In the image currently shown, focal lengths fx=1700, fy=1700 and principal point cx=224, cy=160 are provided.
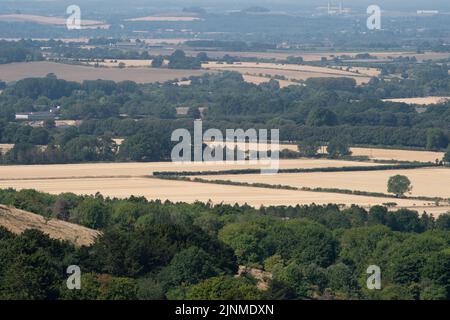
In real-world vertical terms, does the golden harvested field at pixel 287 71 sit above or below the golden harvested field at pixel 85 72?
below

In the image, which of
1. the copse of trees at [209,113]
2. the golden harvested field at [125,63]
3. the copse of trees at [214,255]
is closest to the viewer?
the copse of trees at [214,255]

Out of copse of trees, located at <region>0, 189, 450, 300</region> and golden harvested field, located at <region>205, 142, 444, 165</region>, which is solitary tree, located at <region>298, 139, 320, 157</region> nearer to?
golden harvested field, located at <region>205, 142, 444, 165</region>

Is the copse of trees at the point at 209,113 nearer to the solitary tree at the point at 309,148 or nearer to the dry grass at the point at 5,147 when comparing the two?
the solitary tree at the point at 309,148

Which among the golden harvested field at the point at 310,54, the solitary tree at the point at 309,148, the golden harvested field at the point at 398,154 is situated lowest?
the golden harvested field at the point at 310,54

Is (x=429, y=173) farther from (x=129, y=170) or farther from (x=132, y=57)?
(x=132, y=57)

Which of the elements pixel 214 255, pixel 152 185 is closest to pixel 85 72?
pixel 152 185

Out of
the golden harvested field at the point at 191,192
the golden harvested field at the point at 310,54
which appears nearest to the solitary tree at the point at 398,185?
the golden harvested field at the point at 191,192
